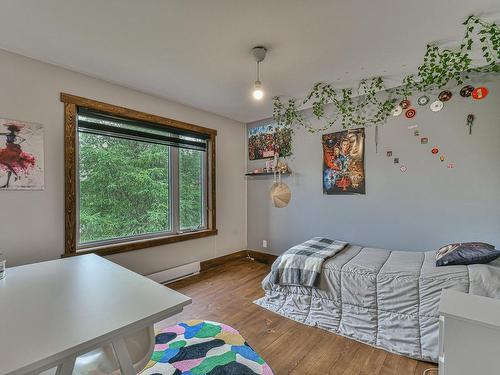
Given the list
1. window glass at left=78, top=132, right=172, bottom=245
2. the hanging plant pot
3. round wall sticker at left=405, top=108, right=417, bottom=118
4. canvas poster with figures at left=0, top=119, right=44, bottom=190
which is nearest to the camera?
canvas poster with figures at left=0, top=119, right=44, bottom=190

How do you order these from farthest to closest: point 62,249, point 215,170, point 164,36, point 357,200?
point 215,170 → point 357,200 → point 62,249 → point 164,36

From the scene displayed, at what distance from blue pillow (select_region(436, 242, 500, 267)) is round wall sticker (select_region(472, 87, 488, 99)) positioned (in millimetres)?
1506

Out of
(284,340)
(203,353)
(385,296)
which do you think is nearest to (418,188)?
(385,296)

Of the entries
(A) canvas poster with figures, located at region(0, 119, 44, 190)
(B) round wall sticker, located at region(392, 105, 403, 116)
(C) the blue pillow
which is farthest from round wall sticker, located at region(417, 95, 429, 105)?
(A) canvas poster with figures, located at region(0, 119, 44, 190)

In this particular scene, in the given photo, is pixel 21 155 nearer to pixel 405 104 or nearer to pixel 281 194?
pixel 281 194

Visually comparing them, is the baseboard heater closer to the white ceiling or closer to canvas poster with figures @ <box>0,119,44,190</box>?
canvas poster with figures @ <box>0,119,44,190</box>

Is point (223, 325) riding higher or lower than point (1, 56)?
lower

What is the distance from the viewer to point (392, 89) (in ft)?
9.76

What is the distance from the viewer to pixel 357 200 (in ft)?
10.8

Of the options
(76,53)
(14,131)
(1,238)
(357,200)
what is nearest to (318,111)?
(357,200)

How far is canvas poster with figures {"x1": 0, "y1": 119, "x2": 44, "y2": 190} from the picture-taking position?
7.05 feet

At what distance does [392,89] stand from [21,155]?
3954mm

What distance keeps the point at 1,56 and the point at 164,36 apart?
1.48 m

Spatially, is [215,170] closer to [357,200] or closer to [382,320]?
[357,200]
